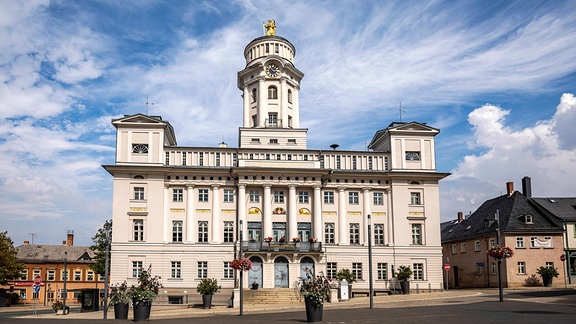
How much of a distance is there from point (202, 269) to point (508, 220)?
98.8ft

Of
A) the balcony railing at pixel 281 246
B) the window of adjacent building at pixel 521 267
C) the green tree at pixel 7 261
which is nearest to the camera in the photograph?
the balcony railing at pixel 281 246

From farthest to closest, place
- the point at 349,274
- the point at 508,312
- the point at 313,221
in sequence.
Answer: the point at 313,221, the point at 349,274, the point at 508,312

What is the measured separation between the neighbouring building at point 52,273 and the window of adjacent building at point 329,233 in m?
36.5

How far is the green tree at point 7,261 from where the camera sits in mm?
61406

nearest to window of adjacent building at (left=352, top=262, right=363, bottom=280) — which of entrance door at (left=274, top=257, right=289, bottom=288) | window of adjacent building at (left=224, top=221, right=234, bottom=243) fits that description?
entrance door at (left=274, top=257, right=289, bottom=288)

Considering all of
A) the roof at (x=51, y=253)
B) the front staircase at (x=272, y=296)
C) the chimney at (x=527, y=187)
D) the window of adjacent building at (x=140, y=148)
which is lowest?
the front staircase at (x=272, y=296)

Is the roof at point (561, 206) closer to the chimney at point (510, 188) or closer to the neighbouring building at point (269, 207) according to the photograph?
the chimney at point (510, 188)

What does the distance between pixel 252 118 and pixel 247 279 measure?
54.1 ft

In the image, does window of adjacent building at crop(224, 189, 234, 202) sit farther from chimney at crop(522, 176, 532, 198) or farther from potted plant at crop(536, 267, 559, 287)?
chimney at crop(522, 176, 532, 198)

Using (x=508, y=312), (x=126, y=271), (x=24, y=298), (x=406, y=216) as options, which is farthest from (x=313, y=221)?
(x=24, y=298)

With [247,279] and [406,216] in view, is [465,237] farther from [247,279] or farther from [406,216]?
[247,279]

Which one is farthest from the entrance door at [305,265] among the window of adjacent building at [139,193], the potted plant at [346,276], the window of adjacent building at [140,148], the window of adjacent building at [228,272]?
the window of adjacent building at [140,148]

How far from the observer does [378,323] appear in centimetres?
2397

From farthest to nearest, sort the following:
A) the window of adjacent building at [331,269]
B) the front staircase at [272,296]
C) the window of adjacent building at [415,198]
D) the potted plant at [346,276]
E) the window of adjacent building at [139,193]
→ the window of adjacent building at [415,198] → the window of adjacent building at [331,269] → the window of adjacent building at [139,193] → the potted plant at [346,276] → the front staircase at [272,296]
